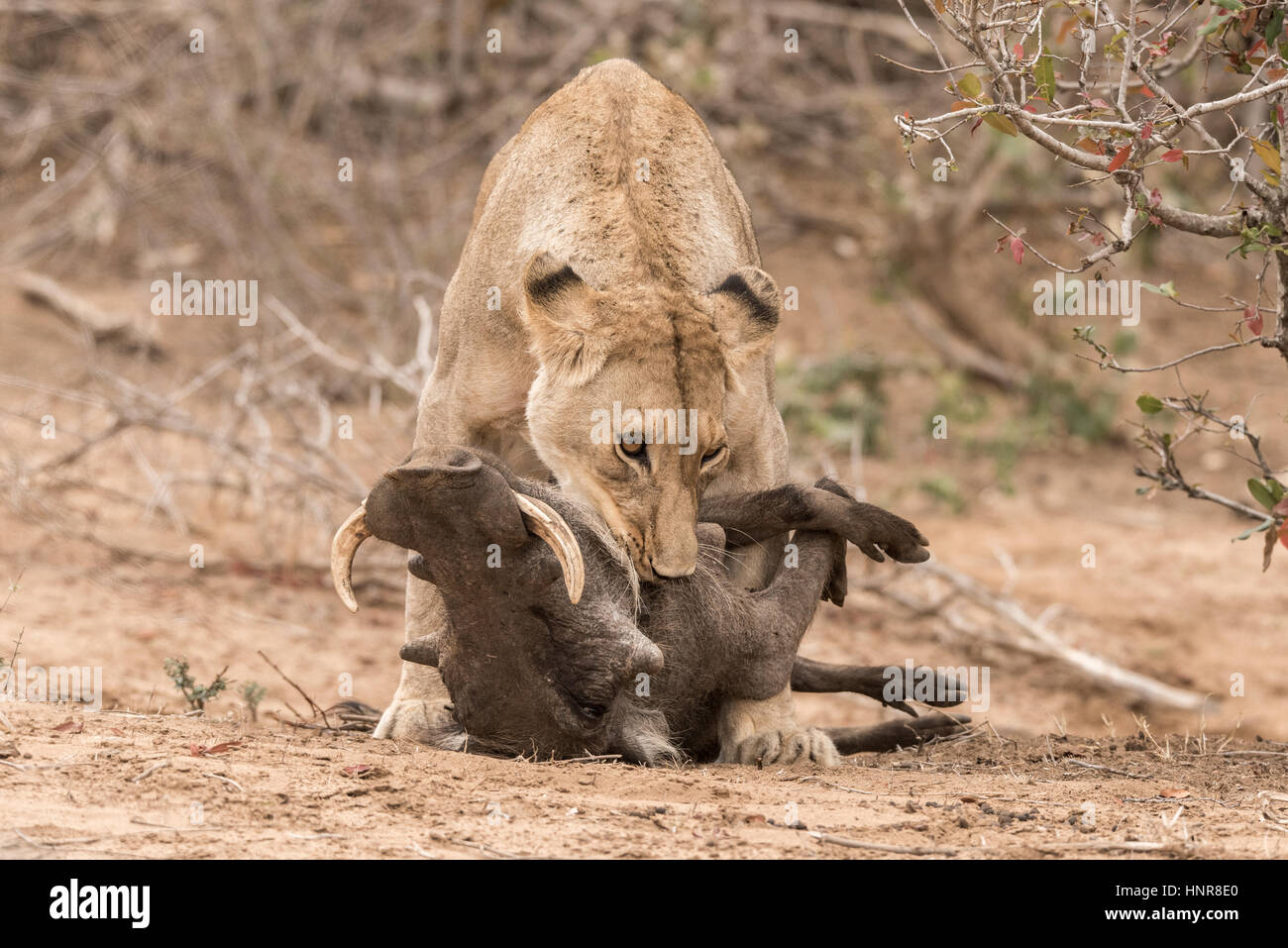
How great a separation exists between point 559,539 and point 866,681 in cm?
176

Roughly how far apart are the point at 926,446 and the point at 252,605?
6.18m

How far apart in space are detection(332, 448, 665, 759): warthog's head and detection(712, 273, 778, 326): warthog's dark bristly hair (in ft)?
2.83

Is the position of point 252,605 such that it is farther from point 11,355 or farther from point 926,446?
point 926,446

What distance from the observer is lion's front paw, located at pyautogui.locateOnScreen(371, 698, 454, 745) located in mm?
4816

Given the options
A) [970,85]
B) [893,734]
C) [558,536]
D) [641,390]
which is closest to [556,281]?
[641,390]

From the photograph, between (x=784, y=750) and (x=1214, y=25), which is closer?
(x=1214, y=25)

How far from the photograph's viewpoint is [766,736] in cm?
479

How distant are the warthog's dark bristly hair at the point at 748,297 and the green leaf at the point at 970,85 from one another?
868 millimetres

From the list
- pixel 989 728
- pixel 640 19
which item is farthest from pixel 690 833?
pixel 640 19

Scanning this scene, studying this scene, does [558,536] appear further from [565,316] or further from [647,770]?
[565,316]

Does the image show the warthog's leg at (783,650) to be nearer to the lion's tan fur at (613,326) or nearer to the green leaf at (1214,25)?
the lion's tan fur at (613,326)

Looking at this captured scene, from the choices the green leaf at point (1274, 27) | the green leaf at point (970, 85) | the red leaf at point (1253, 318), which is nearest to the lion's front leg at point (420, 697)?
the green leaf at point (970, 85)

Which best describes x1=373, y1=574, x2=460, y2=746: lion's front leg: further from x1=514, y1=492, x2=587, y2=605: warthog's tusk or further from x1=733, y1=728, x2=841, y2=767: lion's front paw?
x1=514, y1=492, x2=587, y2=605: warthog's tusk

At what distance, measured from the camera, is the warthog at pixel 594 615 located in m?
3.67
